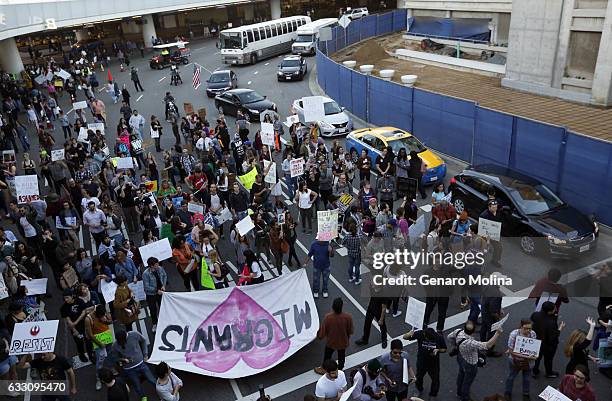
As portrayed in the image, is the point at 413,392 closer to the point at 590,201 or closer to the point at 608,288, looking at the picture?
the point at 608,288

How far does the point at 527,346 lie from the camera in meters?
7.38

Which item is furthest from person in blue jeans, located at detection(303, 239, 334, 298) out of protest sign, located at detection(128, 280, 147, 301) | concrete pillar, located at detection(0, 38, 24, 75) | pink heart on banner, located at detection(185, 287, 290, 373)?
concrete pillar, located at detection(0, 38, 24, 75)

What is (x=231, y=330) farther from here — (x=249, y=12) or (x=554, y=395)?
(x=249, y=12)

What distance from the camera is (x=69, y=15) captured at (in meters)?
42.4

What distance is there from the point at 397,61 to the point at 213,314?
31.1m

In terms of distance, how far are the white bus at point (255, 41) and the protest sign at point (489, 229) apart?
31.2 meters

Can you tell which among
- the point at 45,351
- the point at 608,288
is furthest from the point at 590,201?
the point at 45,351

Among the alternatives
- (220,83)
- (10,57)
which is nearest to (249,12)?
(10,57)

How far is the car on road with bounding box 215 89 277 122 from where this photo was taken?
25.3 meters

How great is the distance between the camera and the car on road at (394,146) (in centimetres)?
1631

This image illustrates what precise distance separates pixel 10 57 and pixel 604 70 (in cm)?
3863

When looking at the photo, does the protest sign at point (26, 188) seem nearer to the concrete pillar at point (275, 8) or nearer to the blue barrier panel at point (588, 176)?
the blue barrier panel at point (588, 176)

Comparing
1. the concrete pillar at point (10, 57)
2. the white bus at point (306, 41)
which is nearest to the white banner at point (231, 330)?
the white bus at point (306, 41)

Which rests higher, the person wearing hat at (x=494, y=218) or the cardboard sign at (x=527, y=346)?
the cardboard sign at (x=527, y=346)
